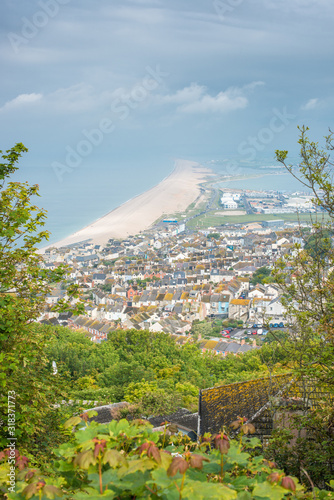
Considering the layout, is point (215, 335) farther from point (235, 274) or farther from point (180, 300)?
point (235, 274)

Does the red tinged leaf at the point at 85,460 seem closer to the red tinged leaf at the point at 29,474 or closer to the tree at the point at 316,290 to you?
the red tinged leaf at the point at 29,474

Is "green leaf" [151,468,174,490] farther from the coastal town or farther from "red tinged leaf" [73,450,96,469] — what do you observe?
the coastal town

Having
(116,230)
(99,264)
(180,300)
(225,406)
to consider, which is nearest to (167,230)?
(116,230)

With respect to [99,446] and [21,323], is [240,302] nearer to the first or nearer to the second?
[21,323]

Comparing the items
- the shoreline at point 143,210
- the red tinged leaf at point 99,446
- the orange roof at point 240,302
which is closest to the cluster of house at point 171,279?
the orange roof at point 240,302

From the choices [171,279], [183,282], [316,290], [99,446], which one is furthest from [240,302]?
[99,446]

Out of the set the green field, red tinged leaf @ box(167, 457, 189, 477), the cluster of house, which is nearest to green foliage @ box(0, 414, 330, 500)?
red tinged leaf @ box(167, 457, 189, 477)

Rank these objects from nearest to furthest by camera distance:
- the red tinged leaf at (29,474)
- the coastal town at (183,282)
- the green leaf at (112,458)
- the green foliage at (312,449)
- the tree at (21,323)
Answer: the green leaf at (112,458)
the red tinged leaf at (29,474)
the green foliage at (312,449)
the tree at (21,323)
the coastal town at (183,282)
